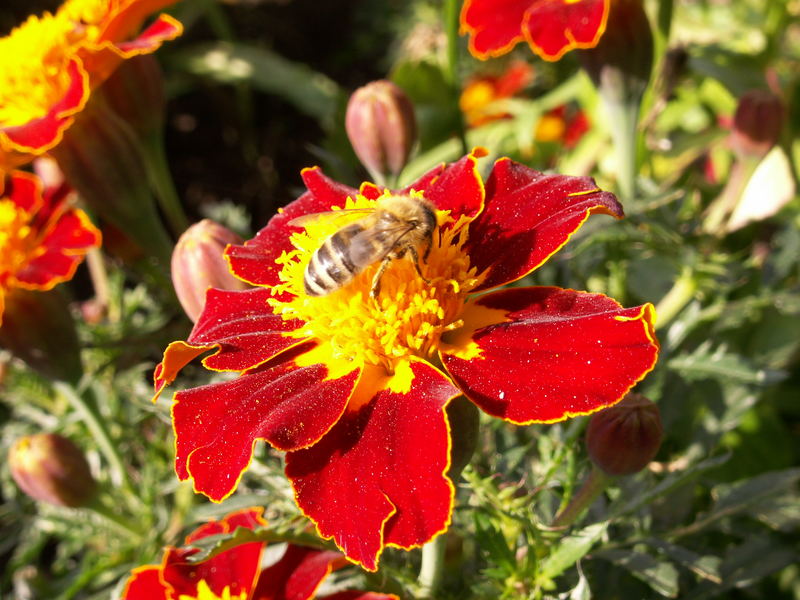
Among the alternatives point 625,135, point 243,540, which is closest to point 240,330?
point 243,540

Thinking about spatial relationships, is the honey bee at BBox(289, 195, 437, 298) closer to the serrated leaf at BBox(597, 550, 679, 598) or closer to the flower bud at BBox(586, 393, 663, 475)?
the flower bud at BBox(586, 393, 663, 475)

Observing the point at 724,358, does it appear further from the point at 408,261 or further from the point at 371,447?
the point at 371,447

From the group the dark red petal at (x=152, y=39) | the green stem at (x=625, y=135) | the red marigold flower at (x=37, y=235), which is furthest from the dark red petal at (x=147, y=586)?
the green stem at (x=625, y=135)

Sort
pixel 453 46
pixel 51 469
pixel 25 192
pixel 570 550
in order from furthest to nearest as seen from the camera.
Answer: pixel 453 46 → pixel 25 192 → pixel 51 469 → pixel 570 550

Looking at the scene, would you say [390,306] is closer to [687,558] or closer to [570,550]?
[570,550]

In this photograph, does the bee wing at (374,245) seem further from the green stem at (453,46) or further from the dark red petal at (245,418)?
the green stem at (453,46)

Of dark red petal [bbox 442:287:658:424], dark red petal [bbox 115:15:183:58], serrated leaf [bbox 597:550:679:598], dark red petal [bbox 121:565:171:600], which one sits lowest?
serrated leaf [bbox 597:550:679:598]

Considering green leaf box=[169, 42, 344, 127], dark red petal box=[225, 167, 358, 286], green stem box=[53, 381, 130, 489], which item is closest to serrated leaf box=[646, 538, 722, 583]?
dark red petal box=[225, 167, 358, 286]
